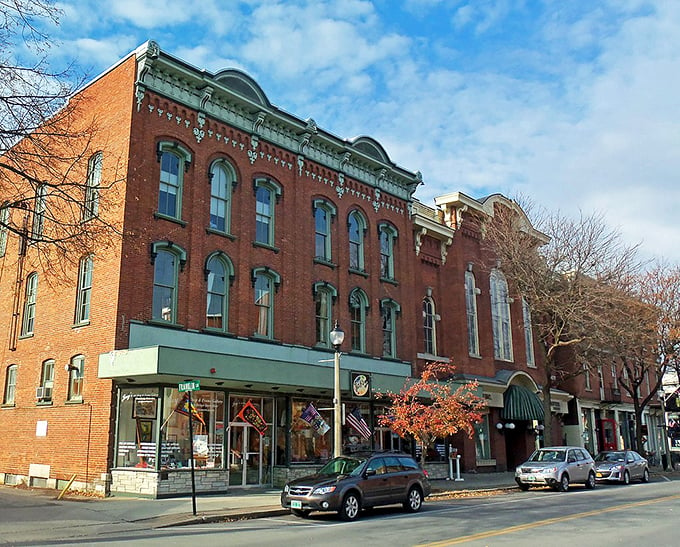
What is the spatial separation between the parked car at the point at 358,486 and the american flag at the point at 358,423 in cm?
874

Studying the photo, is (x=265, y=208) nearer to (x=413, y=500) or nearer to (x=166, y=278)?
(x=166, y=278)

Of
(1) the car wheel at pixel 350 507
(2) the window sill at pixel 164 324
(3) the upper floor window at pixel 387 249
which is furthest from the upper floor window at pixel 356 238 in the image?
(1) the car wheel at pixel 350 507

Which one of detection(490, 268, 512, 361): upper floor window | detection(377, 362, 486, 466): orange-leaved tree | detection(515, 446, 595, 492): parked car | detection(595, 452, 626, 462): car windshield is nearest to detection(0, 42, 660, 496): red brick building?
detection(377, 362, 486, 466): orange-leaved tree

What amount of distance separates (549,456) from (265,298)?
1230 centimetres

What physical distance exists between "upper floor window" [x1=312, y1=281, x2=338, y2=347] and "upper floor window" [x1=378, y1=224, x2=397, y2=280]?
13.3 ft

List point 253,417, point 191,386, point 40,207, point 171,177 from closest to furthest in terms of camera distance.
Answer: point 191,386, point 40,207, point 171,177, point 253,417

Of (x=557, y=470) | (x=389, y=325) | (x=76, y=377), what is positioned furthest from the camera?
(x=389, y=325)

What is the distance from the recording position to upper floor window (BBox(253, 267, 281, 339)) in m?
24.5

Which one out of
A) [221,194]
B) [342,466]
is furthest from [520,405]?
[342,466]

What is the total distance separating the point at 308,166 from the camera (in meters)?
27.8

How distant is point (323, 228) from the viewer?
2834cm

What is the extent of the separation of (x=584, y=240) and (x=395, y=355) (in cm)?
1010

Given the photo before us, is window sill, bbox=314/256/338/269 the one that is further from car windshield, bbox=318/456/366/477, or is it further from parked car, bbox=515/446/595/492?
car windshield, bbox=318/456/366/477

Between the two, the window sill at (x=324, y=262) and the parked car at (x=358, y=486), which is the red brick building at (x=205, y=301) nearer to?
the window sill at (x=324, y=262)
